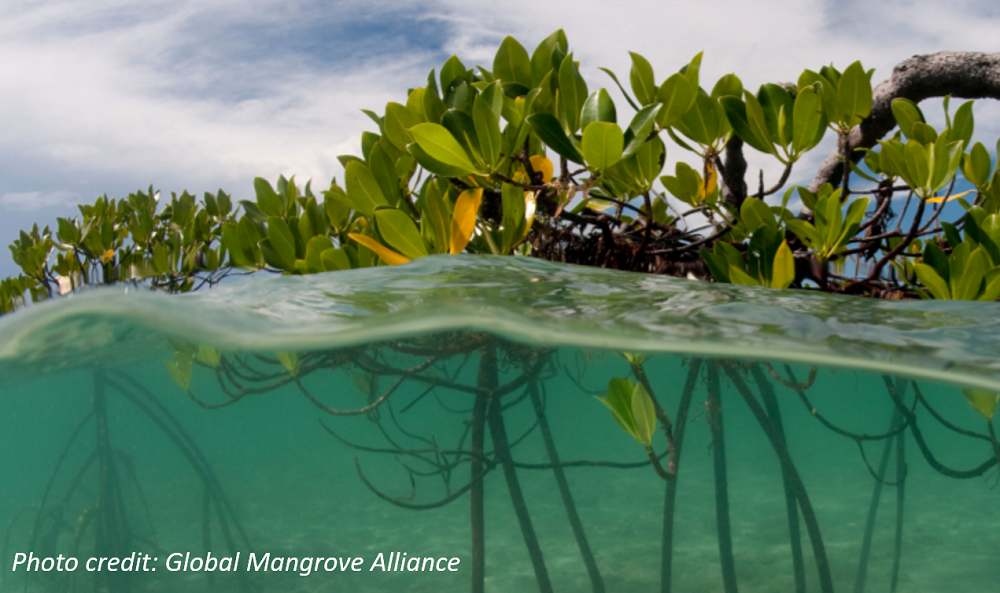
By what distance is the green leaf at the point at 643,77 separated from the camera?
205cm

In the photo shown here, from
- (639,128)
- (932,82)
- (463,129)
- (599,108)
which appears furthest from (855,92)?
(463,129)

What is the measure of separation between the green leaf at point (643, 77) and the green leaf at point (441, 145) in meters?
0.62

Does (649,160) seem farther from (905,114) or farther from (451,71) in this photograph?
(905,114)

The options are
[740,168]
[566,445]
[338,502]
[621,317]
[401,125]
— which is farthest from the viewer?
[740,168]

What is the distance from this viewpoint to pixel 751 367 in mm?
2230

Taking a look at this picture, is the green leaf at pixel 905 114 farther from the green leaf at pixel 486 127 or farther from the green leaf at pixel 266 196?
the green leaf at pixel 266 196

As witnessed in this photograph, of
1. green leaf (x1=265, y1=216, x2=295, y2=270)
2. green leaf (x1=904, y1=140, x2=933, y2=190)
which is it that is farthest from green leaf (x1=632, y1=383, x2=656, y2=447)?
green leaf (x1=265, y1=216, x2=295, y2=270)

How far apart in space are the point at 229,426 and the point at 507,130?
160cm

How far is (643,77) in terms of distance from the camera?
2057mm

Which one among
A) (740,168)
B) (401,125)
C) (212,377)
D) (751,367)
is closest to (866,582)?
(751,367)

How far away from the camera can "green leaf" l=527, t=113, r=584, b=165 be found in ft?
5.95

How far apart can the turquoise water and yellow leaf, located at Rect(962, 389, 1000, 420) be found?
0.06m

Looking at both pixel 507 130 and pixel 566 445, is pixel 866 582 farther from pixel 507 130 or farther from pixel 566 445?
pixel 507 130

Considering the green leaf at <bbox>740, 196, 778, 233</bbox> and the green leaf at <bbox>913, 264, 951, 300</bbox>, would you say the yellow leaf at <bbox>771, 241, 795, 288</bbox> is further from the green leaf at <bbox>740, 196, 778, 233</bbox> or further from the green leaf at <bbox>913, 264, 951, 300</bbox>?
the green leaf at <bbox>913, 264, 951, 300</bbox>
